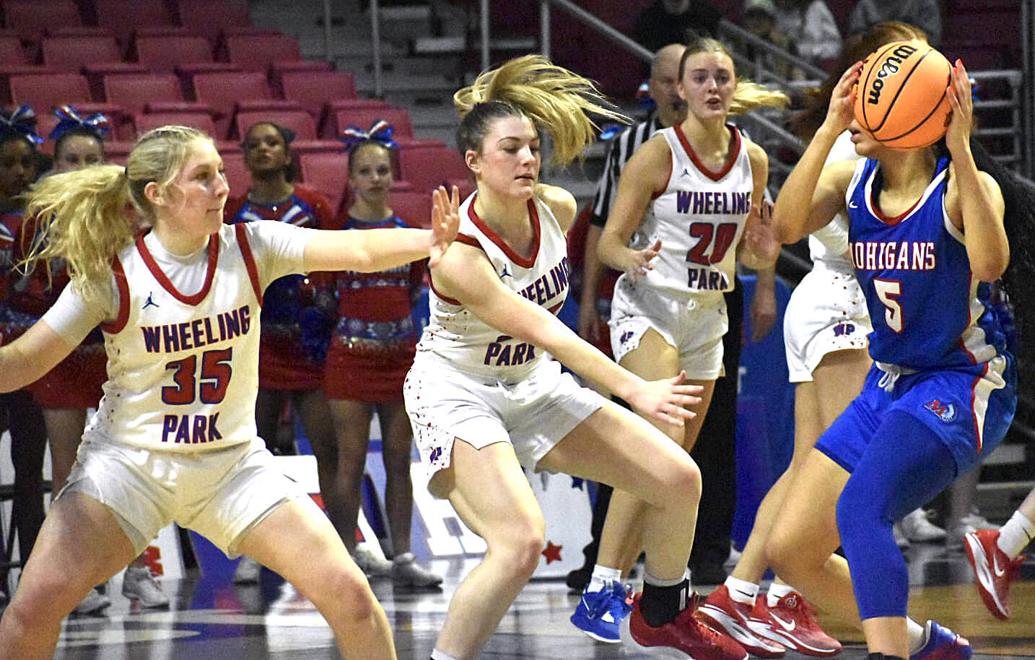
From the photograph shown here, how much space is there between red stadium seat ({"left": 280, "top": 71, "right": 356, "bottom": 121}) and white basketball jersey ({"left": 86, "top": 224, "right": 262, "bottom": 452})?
19.6ft

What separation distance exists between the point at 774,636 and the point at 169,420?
2.15 m

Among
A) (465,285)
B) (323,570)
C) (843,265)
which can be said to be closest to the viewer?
(323,570)

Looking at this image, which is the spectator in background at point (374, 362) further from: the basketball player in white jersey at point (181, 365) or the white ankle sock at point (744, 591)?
the basketball player in white jersey at point (181, 365)

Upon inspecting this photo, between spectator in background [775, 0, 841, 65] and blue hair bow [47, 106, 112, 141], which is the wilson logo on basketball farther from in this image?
spectator in background [775, 0, 841, 65]

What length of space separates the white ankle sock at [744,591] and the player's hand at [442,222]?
1837mm

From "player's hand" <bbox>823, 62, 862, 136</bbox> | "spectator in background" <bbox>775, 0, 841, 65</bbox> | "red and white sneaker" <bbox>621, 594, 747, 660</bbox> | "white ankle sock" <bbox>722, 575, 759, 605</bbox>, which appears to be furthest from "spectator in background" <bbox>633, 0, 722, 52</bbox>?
"player's hand" <bbox>823, 62, 862, 136</bbox>

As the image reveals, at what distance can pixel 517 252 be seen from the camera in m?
4.62

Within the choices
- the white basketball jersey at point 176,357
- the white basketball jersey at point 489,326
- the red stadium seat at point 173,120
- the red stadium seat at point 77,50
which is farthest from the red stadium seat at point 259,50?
the white basketball jersey at point 176,357

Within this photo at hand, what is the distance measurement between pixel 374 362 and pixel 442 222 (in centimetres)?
285

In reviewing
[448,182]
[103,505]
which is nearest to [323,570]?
[103,505]

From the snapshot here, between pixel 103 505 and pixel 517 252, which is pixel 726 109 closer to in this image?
pixel 517 252

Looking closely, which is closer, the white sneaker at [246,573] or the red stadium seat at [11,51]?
the white sneaker at [246,573]

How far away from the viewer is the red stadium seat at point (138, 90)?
31.2 feet

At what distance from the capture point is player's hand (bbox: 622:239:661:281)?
17.0ft
